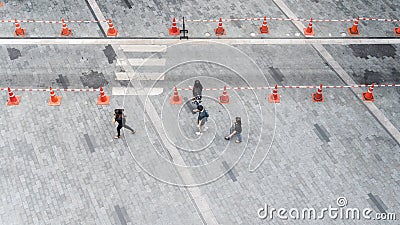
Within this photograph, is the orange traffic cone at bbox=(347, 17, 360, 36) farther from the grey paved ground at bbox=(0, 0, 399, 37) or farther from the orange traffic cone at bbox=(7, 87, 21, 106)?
the orange traffic cone at bbox=(7, 87, 21, 106)

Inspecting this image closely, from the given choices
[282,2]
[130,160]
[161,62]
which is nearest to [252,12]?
[282,2]

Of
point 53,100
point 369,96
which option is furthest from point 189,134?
point 369,96

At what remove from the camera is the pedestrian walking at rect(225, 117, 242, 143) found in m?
21.5

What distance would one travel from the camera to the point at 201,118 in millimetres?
21969

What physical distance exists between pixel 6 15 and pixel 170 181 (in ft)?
40.2

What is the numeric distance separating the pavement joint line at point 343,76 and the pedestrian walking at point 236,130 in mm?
5512

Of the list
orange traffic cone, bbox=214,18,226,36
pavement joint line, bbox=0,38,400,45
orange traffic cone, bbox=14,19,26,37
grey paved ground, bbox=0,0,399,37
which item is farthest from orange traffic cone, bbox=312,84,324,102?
orange traffic cone, bbox=14,19,26,37

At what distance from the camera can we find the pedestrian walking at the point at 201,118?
21663 mm

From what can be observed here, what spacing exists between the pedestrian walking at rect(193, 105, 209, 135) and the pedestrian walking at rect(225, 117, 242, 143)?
1.00 meters

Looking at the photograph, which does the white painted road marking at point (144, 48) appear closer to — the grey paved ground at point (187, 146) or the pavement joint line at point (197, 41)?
the pavement joint line at point (197, 41)

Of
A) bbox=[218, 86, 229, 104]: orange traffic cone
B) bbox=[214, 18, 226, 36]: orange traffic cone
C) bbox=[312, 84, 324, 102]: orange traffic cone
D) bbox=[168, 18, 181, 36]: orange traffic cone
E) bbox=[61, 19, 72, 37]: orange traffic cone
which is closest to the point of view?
bbox=[218, 86, 229, 104]: orange traffic cone

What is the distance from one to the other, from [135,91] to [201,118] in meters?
3.54

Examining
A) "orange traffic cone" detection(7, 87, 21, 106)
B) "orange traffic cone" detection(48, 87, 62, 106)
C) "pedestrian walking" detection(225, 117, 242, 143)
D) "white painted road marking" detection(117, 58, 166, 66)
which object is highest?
"pedestrian walking" detection(225, 117, 242, 143)

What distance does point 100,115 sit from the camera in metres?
23.1
